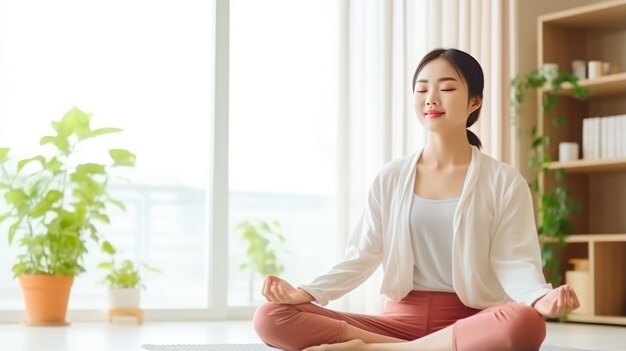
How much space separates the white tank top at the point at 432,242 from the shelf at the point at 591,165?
89.9 inches

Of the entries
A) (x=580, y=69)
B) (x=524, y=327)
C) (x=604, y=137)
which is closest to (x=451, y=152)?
(x=524, y=327)

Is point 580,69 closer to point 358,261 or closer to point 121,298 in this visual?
point 121,298

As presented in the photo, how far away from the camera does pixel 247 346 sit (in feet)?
9.66

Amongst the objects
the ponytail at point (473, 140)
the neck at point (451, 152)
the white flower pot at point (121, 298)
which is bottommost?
the white flower pot at point (121, 298)

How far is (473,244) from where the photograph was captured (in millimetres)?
2320

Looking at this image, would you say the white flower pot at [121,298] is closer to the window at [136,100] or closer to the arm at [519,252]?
the window at [136,100]

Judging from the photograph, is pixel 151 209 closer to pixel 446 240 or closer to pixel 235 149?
pixel 235 149

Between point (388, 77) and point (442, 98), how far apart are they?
7.80 ft

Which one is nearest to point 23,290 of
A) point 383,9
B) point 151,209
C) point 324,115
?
point 151,209

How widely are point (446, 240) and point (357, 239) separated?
0.25 meters

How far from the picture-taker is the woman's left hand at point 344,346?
229 centimetres

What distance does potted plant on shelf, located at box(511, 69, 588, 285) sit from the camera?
4.65 metres

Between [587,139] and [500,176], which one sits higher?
[587,139]

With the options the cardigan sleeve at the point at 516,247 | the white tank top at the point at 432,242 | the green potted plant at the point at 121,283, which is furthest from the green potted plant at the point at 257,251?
the cardigan sleeve at the point at 516,247
